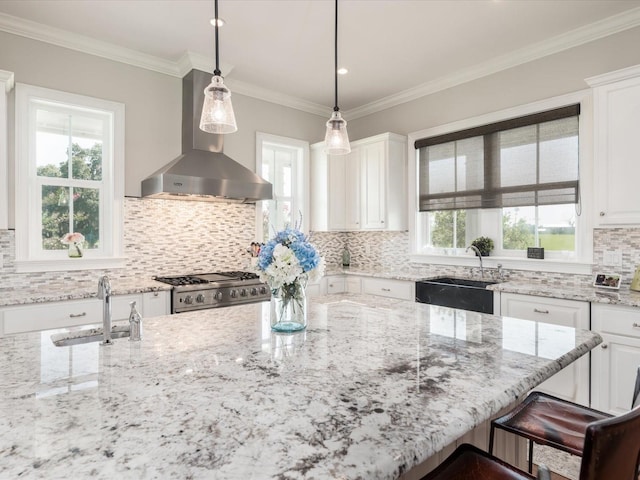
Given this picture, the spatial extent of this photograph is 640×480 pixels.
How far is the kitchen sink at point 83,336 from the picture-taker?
5.05ft

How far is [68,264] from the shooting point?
3148 mm

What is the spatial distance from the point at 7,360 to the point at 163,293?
1785mm

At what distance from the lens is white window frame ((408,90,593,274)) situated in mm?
3029

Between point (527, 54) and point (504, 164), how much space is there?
921 mm

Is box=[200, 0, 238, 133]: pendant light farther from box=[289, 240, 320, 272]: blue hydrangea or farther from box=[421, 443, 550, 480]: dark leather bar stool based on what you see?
box=[421, 443, 550, 480]: dark leather bar stool

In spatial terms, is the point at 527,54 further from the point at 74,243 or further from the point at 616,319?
the point at 74,243

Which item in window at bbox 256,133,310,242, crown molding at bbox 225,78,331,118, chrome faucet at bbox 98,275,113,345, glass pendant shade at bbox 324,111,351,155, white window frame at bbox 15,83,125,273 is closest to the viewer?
chrome faucet at bbox 98,275,113,345

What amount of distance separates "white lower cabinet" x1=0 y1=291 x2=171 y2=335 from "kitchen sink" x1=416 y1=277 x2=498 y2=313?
219 cm

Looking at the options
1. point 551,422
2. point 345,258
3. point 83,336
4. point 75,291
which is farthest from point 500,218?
point 75,291

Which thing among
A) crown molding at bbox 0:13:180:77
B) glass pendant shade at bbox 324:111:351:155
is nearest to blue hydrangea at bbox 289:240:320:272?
glass pendant shade at bbox 324:111:351:155

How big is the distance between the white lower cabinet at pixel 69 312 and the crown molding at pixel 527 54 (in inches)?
124

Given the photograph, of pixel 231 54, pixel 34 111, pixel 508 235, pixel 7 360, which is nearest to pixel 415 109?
pixel 508 235

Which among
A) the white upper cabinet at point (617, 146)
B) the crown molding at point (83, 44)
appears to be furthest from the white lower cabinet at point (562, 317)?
the crown molding at point (83, 44)

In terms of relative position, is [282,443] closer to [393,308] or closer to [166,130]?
[393,308]
